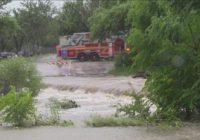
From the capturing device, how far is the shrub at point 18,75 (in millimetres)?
25281

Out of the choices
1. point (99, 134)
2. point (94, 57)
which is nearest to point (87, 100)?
point (99, 134)

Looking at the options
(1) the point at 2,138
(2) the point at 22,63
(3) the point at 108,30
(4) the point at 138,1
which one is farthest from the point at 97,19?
(1) the point at 2,138

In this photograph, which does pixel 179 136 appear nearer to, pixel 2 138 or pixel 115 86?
pixel 2 138

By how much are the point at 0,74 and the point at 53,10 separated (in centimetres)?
7552

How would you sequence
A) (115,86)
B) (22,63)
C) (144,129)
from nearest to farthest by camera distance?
(144,129)
(22,63)
(115,86)

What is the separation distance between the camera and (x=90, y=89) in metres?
30.9

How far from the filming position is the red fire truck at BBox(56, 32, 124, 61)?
5381 centimetres

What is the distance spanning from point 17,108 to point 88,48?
1687 inches

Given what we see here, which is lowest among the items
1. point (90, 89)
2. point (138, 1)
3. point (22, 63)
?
point (90, 89)

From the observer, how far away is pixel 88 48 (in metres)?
56.4

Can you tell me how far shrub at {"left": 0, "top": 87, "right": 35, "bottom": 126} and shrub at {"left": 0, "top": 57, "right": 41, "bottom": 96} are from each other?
11.1 metres

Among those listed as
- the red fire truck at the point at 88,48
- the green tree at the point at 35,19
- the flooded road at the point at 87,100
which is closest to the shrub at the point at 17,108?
the flooded road at the point at 87,100

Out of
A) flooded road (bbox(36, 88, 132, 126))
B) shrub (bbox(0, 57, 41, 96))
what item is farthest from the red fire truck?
shrub (bbox(0, 57, 41, 96))

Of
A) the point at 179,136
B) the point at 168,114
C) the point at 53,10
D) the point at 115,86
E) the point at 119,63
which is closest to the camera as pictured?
the point at 179,136
